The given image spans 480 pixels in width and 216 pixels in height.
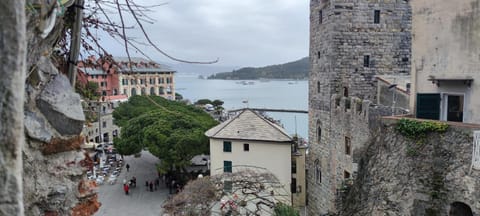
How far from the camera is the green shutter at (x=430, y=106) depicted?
480 inches

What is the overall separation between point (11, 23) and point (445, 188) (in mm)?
10241

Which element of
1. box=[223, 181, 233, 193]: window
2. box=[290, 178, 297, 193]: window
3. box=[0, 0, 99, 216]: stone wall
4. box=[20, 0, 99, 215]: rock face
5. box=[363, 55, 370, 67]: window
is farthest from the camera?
box=[290, 178, 297, 193]: window

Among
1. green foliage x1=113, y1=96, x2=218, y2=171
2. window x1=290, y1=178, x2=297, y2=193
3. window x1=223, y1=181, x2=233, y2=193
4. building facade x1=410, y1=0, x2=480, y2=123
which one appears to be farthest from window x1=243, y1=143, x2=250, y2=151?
building facade x1=410, y1=0, x2=480, y2=123

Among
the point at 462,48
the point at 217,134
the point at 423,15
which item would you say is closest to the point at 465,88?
the point at 462,48

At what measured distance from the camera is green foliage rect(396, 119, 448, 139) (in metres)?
9.85

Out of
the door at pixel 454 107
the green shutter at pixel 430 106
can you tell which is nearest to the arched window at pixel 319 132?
the green shutter at pixel 430 106

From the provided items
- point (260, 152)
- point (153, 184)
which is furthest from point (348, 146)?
point (153, 184)

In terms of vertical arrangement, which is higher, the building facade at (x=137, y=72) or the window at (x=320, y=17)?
the window at (x=320, y=17)

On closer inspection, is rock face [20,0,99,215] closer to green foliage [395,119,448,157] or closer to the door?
green foliage [395,119,448,157]

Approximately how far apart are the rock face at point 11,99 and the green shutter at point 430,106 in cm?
1265

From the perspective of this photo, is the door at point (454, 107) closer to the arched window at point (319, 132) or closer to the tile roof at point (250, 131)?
the arched window at point (319, 132)

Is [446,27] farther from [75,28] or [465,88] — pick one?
[75,28]

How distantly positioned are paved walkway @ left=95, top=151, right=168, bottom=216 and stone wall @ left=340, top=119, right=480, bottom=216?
1514cm

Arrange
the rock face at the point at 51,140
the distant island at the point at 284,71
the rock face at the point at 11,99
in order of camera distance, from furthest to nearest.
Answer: the distant island at the point at 284,71 → the rock face at the point at 51,140 → the rock face at the point at 11,99
